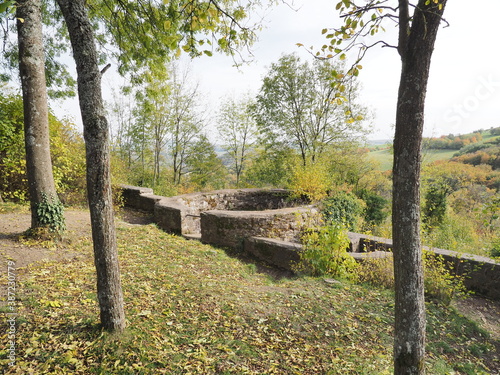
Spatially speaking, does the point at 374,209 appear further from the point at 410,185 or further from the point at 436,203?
the point at 410,185

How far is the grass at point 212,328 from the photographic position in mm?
2379

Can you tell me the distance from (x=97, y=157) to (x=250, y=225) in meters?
5.15

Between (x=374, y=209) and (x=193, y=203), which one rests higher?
(x=193, y=203)

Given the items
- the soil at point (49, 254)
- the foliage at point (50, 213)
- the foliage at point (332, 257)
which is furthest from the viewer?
the foliage at point (332, 257)

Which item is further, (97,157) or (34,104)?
(34,104)

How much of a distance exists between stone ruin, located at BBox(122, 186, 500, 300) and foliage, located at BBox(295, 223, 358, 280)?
0.38 meters

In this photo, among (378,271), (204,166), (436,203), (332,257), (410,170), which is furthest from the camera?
(204,166)

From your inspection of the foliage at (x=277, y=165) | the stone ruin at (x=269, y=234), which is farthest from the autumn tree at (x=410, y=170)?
the foliage at (x=277, y=165)

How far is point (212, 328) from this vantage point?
3078 mm

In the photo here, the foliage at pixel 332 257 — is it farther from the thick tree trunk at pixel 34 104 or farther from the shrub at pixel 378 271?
the thick tree trunk at pixel 34 104

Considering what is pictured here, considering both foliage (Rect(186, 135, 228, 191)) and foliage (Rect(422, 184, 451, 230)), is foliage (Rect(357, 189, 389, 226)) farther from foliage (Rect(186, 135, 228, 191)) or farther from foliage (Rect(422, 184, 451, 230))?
foliage (Rect(186, 135, 228, 191))

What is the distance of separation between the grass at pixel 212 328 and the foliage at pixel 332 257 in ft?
1.52

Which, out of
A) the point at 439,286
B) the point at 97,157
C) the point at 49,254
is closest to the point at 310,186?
the point at 439,286

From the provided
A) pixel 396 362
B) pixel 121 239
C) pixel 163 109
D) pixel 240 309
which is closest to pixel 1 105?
pixel 121 239
